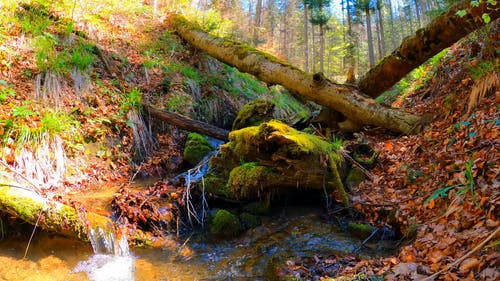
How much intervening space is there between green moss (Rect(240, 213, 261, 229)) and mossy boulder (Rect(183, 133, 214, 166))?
207 centimetres

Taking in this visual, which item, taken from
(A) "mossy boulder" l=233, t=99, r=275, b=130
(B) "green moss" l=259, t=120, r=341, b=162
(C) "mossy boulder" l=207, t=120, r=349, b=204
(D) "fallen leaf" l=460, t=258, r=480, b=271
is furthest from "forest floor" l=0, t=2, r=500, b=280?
(A) "mossy boulder" l=233, t=99, r=275, b=130

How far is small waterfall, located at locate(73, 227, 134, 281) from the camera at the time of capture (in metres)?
3.61

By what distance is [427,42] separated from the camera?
5.68 meters

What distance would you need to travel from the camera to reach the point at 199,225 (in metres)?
4.74

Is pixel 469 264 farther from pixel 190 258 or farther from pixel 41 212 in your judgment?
pixel 41 212

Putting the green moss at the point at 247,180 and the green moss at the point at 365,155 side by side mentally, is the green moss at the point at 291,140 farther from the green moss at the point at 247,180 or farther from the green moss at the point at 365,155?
the green moss at the point at 365,155

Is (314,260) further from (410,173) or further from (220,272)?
(410,173)

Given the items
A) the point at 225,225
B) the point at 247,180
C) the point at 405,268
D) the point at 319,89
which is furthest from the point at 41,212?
the point at 319,89

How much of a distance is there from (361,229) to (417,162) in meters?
1.37

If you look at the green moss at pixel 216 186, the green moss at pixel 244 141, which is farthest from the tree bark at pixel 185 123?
the green moss at pixel 216 186

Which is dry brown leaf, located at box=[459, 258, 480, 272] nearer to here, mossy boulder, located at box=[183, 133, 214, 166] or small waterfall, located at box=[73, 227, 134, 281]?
small waterfall, located at box=[73, 227, 134, 281]

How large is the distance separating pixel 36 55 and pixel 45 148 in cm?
248

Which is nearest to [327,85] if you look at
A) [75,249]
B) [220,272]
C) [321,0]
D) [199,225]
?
[199,225]

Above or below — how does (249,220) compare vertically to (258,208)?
below
